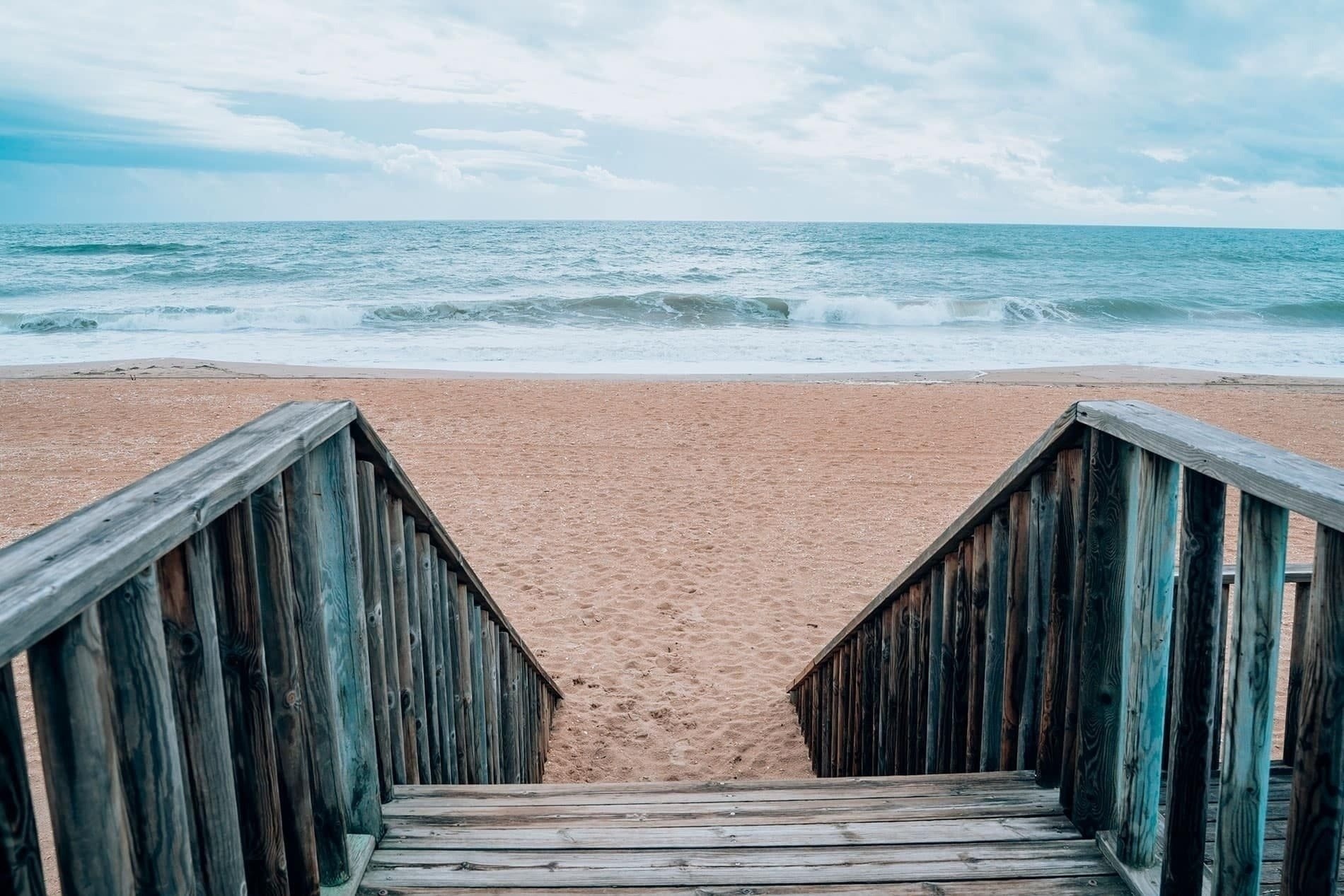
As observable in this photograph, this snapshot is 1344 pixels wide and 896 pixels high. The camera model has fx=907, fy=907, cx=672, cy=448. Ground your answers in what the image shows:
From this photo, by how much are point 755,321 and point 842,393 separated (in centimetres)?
1367

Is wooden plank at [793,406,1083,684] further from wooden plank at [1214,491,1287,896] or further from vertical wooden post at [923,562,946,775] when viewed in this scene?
wooden plank at [1214,491,1287,896]

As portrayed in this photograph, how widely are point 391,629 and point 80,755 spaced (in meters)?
1.43

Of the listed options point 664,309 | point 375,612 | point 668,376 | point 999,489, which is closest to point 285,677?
point 375,612

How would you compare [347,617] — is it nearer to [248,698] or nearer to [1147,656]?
[248,698]

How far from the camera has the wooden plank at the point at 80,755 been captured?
1115 mm

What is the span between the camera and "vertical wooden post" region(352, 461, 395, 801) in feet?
7.75

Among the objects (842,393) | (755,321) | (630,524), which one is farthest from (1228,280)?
(630,524)

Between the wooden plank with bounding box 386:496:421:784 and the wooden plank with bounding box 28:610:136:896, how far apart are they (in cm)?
138

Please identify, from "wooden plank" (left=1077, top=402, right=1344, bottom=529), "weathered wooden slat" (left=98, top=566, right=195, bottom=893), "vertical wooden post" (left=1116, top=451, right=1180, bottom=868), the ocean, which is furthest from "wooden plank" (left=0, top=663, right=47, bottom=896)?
the ocean

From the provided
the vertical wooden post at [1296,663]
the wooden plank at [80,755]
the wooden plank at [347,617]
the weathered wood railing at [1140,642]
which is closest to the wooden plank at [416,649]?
the wooden plank at [347,617]

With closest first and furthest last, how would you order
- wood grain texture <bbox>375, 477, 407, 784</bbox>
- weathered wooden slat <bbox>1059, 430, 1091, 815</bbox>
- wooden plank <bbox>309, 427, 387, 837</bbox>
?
wooden plank <bbox>309, 427, 387, 837</bbox>, weathered wooden slat <bbox>1059, 430, 1091, 815</bbox>, wood grain texture <bbox>375, 477, 407, 784</bbox>

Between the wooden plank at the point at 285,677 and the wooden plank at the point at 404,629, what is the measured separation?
2.25 feet

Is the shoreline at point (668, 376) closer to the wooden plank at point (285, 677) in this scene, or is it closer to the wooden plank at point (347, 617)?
the wooden plank at point (347, 617)

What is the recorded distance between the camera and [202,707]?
56.9 inches
